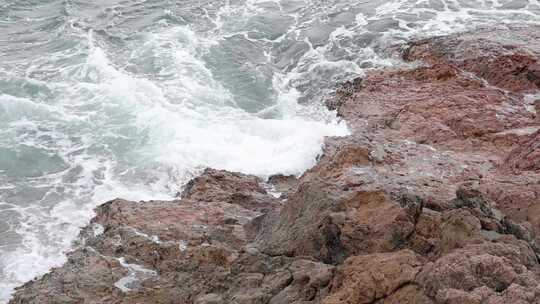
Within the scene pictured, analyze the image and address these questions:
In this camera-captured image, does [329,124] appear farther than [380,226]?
Yes

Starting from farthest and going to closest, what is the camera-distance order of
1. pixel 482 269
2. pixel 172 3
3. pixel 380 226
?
pixel 172 3
pixel 380 226
pixel 482 269

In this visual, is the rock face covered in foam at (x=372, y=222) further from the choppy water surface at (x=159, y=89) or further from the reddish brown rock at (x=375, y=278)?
the choppy water surface at (x=159, y=89)

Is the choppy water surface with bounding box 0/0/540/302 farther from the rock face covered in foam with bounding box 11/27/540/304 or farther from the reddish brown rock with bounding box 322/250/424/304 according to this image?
the reddish brown rock with bounding box 322/250/424/304

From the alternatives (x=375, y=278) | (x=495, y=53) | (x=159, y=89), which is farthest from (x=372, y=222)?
(x=159, y=89)

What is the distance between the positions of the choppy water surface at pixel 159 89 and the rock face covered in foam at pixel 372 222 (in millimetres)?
1422

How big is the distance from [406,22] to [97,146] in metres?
13.7

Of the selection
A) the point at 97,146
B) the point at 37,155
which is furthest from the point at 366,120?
the point at 37,155

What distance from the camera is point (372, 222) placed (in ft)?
37.2

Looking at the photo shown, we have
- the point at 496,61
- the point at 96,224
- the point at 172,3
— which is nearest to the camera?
the point at 96,224

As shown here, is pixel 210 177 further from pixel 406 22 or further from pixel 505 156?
pixel 406 22

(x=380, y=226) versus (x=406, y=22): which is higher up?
(x=380, y=226)

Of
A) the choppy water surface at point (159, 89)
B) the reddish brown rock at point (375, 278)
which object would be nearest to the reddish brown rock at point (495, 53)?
the choppy water surface at point (159, 89)

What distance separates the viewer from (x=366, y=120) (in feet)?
64.7

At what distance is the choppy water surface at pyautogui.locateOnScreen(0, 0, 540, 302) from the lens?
1778 centimetres
